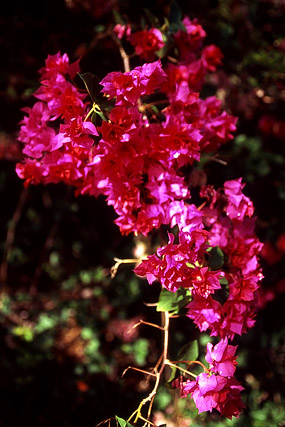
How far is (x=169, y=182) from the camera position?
40.0 inches

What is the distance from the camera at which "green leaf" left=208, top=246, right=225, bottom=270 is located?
3.30ft

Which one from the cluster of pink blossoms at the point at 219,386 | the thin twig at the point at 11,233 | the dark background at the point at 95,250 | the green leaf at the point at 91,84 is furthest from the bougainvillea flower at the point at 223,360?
the thin twig at the point at 11,233

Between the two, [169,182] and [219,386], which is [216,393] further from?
[169,182]

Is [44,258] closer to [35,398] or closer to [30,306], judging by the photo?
[30,306]

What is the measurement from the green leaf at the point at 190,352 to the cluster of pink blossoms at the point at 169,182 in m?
0.21

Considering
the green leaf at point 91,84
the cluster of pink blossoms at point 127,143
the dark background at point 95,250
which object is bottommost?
the dark background at point 95,250

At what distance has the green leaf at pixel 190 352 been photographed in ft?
3.77

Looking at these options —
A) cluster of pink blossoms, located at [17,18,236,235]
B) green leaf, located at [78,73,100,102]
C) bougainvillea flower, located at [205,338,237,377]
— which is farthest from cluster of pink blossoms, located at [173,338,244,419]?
green leaf, located at [78,73,100,102]

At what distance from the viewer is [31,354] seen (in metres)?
2.08

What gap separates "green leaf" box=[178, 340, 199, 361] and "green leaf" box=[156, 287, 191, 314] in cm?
19

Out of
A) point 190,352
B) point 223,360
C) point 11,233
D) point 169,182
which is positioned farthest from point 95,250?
point 223,360

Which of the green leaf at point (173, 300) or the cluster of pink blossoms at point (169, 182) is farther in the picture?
the green leaf at point (173, 300)

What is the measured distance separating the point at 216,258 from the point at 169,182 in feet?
0.77

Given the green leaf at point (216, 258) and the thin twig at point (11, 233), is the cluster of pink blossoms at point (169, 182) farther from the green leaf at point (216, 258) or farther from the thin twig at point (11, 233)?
the thin twig at point (11, 233)
